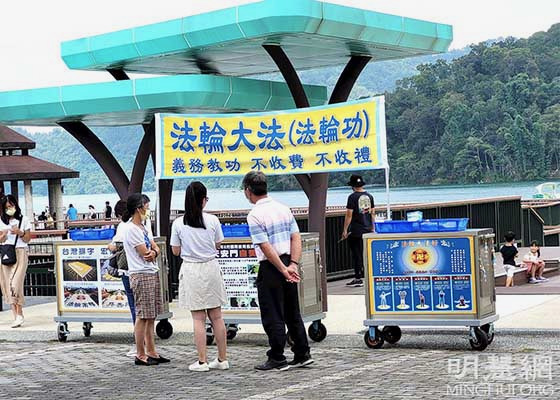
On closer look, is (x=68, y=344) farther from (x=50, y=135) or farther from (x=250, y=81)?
(x=50, y=135)

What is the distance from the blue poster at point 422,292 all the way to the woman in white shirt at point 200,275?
79.8 inches

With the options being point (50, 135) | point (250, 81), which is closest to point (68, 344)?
point (250, 81)

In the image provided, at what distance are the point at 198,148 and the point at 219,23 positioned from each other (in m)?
1.88

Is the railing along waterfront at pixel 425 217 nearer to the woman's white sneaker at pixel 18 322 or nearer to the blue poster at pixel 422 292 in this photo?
the woman's white sneaker at pixel 18 322

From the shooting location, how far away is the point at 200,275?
1045cm

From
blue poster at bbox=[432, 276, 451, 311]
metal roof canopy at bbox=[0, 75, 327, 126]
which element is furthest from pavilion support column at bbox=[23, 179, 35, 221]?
blue poster at bbox=[432, 276, 451, 311]

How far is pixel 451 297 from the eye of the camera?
1102cm

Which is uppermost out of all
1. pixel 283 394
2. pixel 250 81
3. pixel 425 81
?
pixel 425 81

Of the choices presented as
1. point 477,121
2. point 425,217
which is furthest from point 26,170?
point 477,121

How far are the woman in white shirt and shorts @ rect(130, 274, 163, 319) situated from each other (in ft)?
2.04

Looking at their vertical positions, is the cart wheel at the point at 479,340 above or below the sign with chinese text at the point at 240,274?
below

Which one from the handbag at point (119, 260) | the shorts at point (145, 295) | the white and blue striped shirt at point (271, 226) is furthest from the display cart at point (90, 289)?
the white and blue striped shirt at point (271, 226)

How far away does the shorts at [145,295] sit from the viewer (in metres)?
11.1

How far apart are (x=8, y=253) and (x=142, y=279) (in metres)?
4.53
